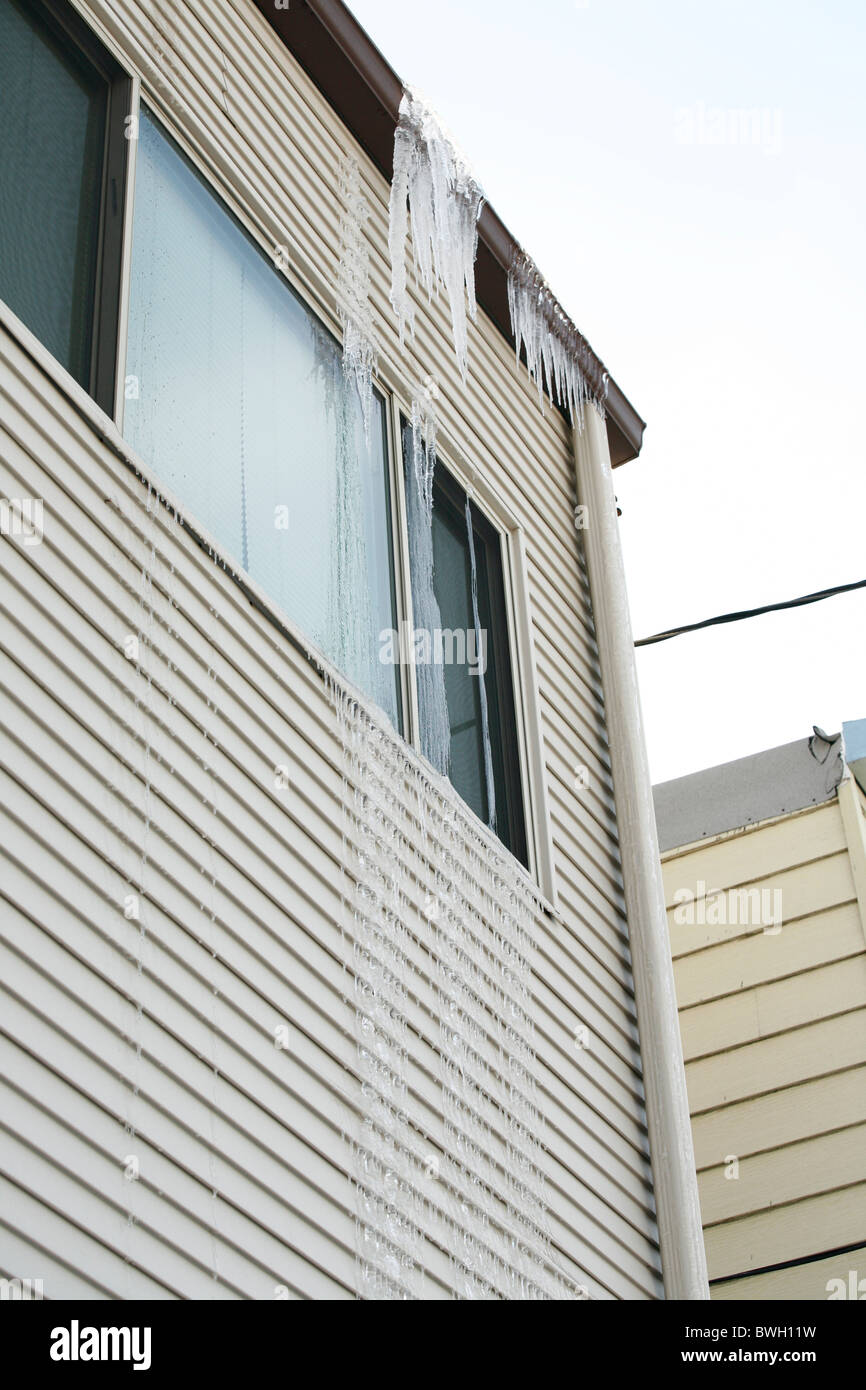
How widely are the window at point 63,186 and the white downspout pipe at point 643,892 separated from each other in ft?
9.38

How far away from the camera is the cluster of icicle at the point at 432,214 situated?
6.30 m

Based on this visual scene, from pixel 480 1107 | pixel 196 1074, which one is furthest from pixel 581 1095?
pixel 196 1074

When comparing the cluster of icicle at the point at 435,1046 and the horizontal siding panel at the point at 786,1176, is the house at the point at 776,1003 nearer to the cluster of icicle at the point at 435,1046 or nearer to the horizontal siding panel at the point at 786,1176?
the horizontal siding panel at the point at 786,1176

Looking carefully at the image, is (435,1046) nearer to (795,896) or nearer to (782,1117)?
(782,1117)

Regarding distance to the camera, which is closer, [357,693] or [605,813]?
[357,693]

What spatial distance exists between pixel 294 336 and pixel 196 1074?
2.60 metres

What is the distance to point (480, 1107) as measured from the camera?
15.8 ft

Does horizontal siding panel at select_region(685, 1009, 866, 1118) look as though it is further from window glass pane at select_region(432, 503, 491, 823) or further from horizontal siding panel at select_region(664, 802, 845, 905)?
window glass pane at select_region(432, 503, 491, 823)

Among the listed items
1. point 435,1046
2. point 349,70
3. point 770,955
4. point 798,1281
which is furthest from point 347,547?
point 798,1281

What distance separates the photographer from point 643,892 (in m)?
6.18

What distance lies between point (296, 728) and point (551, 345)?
3.14 meters

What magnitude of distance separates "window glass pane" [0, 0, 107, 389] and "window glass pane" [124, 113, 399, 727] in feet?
0.58

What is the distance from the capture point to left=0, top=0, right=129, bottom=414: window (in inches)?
166
